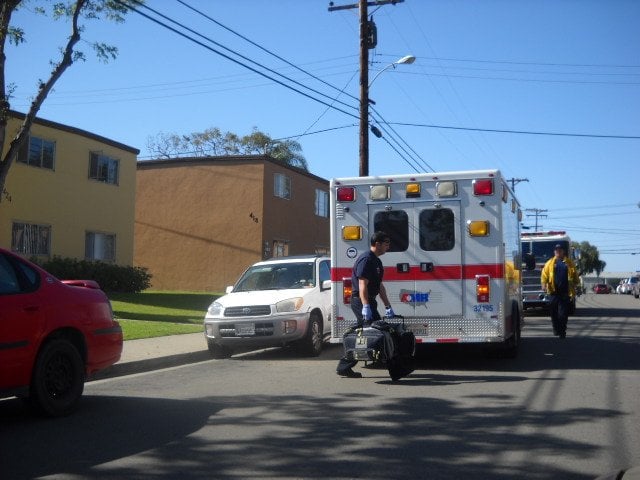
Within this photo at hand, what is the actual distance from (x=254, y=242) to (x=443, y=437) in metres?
25.4

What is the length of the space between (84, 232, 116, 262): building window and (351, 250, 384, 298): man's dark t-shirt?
19828mm

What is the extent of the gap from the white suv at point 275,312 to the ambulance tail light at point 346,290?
150 centimetres

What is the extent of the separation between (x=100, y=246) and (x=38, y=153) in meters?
4.67

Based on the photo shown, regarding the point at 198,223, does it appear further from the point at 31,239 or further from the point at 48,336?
the point at 48,336

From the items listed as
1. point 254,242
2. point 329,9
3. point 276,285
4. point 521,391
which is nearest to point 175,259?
point 254,242

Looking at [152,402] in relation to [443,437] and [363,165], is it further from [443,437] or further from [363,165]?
[363,165]

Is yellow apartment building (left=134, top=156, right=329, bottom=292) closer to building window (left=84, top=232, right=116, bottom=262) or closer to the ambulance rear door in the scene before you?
building window (left=84, top=232, right=116, bottom=262)

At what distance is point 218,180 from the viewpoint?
3173 centimetres

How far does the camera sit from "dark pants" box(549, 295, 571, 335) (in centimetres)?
1397

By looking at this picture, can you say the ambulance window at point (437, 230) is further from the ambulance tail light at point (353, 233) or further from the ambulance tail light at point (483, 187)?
the ambulance tail light at point (353, 233)

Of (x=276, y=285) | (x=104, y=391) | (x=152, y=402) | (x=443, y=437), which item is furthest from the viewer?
(x=276, y=285)

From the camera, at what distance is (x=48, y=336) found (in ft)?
21.9

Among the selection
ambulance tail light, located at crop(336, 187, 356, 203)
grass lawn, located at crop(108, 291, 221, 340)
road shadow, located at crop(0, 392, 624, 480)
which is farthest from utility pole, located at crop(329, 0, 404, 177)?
road shadow, located at crop(0, 392, 624, 480)

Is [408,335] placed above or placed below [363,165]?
below
